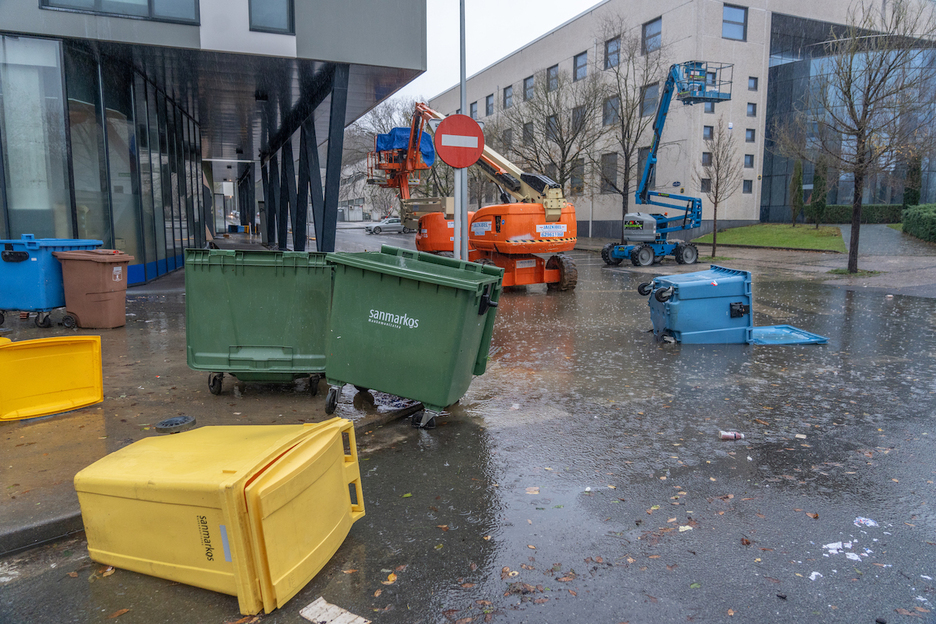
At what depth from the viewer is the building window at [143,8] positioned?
35.0 feet

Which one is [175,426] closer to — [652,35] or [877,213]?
[652,35]

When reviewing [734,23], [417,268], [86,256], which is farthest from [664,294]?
[734,23]

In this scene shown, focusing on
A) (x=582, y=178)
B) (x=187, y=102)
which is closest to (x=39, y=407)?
(x=187, y=102)

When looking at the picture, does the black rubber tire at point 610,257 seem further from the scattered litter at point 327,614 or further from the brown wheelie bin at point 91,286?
the scattered litter at point 327,614

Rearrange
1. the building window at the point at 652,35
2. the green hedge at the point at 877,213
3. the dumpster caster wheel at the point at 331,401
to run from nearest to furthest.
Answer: the dumpster caster wheel at the point at 331,401
the green hedge at the point at 877,213
the building window at the point at 652,35

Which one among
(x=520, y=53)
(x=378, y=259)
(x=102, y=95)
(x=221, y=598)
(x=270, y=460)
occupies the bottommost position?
(x=221, y=598)

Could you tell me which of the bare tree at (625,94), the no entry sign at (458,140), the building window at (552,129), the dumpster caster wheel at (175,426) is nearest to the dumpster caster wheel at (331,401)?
the dumpster caster wheel at (175,426)

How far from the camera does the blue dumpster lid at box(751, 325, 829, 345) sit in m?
8.48

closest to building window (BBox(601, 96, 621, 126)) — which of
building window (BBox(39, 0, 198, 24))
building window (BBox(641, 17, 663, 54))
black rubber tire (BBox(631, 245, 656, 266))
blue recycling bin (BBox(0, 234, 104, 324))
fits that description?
building window (BBox(641, 17, 663, 54))

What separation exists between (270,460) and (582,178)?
1307 inches

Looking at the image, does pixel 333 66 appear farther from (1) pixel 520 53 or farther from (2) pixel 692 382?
(1) pixel 520 53

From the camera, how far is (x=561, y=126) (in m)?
32.0

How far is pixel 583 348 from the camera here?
8.27 meters

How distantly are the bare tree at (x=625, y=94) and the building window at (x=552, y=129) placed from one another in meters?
2.39
